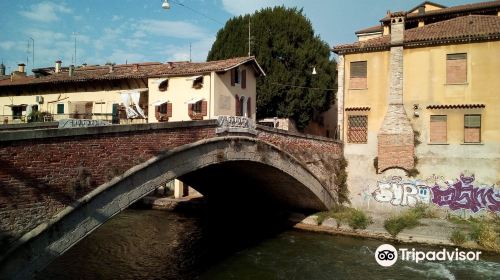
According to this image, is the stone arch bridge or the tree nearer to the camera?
the stone arch bridge

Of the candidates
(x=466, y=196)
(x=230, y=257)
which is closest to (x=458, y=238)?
(x=466, y=196)

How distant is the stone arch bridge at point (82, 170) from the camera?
9695 millimetres

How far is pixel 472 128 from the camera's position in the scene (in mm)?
22750

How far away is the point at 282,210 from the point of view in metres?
27.2

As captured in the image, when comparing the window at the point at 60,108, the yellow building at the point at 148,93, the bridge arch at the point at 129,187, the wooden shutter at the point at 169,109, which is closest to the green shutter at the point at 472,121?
the bridge arch at the point at 129,187

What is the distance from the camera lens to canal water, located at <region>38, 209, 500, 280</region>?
54.0 ft

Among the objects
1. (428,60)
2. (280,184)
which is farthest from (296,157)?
(428,60)

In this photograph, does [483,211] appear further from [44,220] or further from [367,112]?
[44,220]

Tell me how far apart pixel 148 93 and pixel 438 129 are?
1785 centimetres

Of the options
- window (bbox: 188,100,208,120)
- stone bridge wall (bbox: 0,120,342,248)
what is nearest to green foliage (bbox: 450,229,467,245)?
stone bridge wall (bbox: 0,120,342,248)

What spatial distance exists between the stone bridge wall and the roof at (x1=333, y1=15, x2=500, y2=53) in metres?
14.9

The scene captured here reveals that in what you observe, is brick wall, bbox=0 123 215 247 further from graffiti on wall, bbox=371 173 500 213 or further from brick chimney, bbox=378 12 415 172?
graffiti on wall, bbox=371 173 500 213

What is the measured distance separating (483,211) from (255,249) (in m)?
12.3

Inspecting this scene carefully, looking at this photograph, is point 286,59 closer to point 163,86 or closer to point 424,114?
point 163,86
